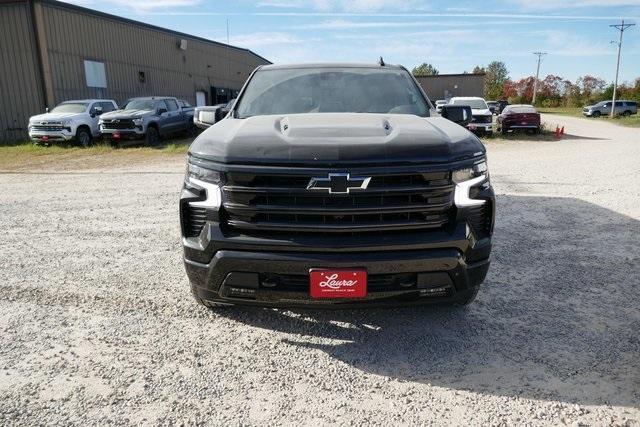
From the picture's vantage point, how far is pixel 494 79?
10581 cm

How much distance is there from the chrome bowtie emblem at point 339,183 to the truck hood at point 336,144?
0.08 metres

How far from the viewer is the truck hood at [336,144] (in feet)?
8.84

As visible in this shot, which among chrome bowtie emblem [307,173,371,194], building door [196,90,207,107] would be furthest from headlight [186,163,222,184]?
building door [196,90,207,107]

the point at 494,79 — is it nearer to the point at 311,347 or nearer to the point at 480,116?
the point at 480,116

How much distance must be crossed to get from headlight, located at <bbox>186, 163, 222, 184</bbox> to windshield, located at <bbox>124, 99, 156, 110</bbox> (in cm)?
1569

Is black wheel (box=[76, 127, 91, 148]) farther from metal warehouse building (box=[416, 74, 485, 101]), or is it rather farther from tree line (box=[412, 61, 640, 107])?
tree line (box=[412, 61, 640, 107])

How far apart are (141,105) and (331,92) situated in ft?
49.1

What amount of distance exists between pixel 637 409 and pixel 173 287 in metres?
3.31

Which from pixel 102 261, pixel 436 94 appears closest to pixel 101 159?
pixel 102 261

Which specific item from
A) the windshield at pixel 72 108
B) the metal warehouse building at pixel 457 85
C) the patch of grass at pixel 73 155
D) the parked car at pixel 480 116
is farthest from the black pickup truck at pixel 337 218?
the metal warehouse building at pixel 457 85

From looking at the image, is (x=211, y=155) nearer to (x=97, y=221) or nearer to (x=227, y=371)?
(x=227, y=371)

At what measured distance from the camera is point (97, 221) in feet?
20.9

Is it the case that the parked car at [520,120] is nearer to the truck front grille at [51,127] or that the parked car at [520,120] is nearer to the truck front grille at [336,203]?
the truck front grille at [51,127]

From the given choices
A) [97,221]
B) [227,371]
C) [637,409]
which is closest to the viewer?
[637,409]
